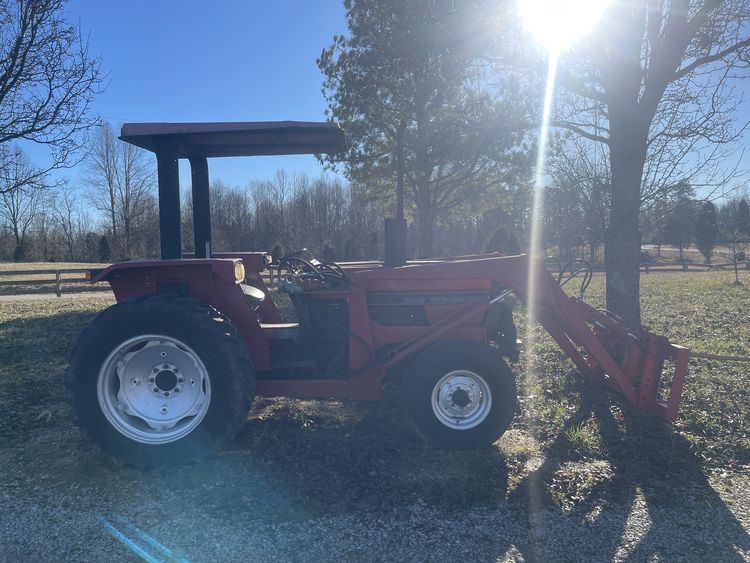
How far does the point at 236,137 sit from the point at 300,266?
114 centimetres

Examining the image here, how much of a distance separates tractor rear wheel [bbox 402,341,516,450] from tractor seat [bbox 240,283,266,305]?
1501 mm

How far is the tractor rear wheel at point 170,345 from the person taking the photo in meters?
3.68

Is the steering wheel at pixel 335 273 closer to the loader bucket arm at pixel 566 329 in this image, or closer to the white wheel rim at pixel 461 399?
the loader bucket arm at pixel 566 329

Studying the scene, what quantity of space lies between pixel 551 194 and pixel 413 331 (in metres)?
5.19

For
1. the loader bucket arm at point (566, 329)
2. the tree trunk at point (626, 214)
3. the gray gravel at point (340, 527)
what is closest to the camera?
the gray gravel at point (340, 527)

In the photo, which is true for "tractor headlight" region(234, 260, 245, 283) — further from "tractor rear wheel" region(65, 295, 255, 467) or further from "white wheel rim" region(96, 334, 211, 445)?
"white wheel rim" region(96, 334, 211, 445)

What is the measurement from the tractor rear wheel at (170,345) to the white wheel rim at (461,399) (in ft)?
4.31

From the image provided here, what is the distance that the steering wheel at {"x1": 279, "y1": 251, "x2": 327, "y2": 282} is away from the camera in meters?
4.37

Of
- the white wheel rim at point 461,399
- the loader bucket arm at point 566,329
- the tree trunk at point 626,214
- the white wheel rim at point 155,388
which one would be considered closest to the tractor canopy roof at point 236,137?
the loader bucket arm at point 566,329

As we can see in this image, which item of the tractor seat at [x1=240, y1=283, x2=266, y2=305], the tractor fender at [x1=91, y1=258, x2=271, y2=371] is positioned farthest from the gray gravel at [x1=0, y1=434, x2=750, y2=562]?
the tractor seat at [x1=240, y1=283, x2=266, y2=305]

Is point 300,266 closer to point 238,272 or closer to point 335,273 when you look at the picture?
point 335,273

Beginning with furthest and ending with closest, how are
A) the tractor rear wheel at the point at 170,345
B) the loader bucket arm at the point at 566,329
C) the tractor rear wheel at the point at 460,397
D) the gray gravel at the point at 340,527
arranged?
the loader bucket arm at the point at 566,329 < the tractor rear wheel at the point at 460,397 < the tractor rear wheel at the point at 170,345 < the gray gravel at the point at 340,527

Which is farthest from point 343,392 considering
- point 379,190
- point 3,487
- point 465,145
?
point 379,190

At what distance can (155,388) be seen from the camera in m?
3.88
